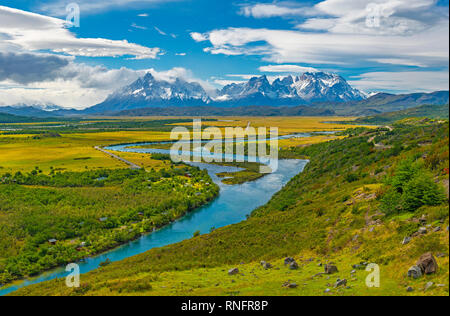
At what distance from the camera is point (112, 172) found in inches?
3875

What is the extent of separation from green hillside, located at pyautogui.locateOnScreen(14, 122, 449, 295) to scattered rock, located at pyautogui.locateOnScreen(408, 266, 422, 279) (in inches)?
11.8

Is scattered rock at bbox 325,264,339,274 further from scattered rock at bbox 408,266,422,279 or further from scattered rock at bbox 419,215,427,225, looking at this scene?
scattered rock at bbox 419,215,427,225

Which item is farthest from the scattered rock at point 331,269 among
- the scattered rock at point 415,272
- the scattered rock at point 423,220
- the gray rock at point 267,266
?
the scattered rock at point 423,220

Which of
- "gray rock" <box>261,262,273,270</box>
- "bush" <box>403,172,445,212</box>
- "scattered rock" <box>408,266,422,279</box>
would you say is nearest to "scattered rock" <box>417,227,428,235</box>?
"bush" <box>403,172,445,212</box>

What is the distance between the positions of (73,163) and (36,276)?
8442 cm

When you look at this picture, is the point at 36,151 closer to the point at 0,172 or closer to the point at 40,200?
the point at 0,172

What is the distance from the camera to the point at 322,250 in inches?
1157

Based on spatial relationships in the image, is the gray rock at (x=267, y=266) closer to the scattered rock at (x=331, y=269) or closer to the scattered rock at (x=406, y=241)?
the scattered rock at (x=331, y=269)


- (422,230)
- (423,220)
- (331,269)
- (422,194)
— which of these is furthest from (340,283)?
(422,194)

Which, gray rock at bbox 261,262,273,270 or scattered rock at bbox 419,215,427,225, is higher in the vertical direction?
scattered rock at bbox 419,215,427,225

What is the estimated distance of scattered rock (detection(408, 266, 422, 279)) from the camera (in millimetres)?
16845

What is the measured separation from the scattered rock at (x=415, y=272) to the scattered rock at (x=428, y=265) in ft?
0.69

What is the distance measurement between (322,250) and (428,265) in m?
13.0
